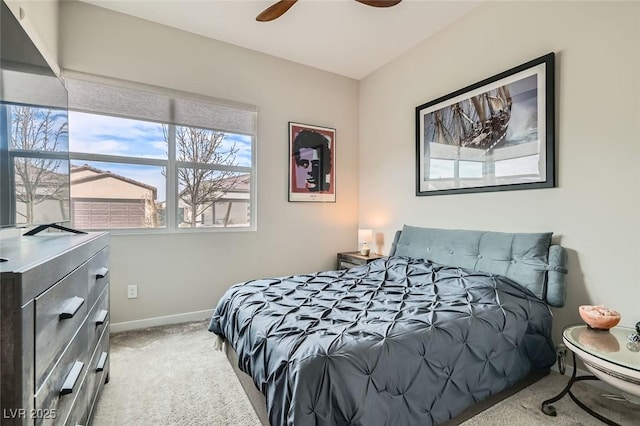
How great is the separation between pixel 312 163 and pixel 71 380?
3.15 m

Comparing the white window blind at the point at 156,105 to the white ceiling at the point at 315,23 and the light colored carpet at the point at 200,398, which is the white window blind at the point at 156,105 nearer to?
the white ceiling at the point at 315,23

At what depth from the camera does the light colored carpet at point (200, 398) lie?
1638 mm

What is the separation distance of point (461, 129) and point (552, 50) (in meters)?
0.84

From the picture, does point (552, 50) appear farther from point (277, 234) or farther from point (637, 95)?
point (277, 234)

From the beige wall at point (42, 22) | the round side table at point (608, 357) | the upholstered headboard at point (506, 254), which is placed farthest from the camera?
the upholstered headboard at point (506, 254)

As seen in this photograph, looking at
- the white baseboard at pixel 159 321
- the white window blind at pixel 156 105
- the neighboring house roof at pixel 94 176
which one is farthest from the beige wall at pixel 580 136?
the neighboring house roof at pixel 94 176

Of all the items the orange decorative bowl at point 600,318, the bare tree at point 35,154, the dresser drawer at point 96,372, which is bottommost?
the dresser drawer at point 96,372

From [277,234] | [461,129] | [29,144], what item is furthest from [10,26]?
[461,129]

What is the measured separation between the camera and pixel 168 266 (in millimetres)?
3045

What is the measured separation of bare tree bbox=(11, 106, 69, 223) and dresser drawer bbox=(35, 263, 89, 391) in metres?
0.43

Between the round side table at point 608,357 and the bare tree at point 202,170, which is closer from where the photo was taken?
the round side table at point 608,357

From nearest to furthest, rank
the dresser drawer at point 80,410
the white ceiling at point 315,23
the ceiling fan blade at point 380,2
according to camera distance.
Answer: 1. the dresser drawer at point 80,410
2. the ceiling fan blade at point 380,2
3. the white ceiling at point 315,23

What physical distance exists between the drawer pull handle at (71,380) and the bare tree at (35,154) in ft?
2.15

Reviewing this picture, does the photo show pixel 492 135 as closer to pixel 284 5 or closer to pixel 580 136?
pixel 580 136
